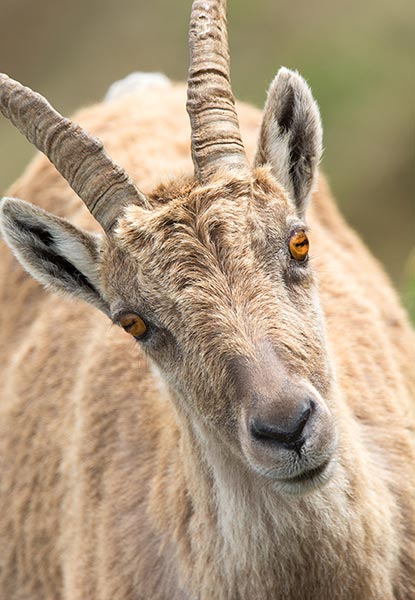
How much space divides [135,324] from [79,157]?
934mm

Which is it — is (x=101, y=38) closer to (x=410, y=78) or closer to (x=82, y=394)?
(x=410, y=78)

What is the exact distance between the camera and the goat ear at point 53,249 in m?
6.10

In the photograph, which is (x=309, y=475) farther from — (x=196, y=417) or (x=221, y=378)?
(x=196, y=417)

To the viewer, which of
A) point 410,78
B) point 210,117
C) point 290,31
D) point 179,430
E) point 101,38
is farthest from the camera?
point 101,38

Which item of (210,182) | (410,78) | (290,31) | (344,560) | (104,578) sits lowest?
(104,578)

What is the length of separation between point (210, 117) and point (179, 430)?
174 centimetres

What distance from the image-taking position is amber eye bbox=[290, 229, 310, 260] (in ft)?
18.6

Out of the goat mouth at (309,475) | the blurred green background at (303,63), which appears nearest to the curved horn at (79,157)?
the goat mouth at (309,475)

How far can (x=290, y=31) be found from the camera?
19891mm

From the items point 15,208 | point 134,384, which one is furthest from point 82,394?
point 15,208

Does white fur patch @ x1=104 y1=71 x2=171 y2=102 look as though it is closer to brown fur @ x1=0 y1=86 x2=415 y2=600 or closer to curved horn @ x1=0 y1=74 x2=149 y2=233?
brown fur @ x1=0 y1=86 x2=415 y2=600

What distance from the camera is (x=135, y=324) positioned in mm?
5742

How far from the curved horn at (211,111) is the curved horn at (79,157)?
411mm

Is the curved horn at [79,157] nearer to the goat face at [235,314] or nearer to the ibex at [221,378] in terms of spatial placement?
the ibex at [221,378]
